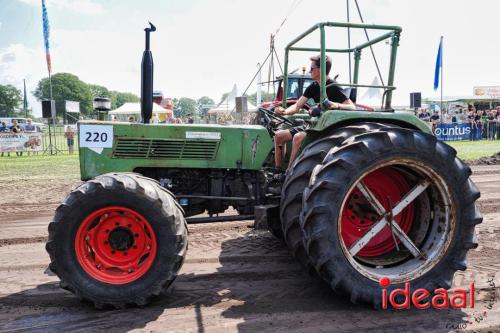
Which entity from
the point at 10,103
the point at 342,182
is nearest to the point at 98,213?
the point at 342,182

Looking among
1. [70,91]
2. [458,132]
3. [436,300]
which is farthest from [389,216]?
[70,91]

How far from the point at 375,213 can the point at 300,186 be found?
2.75ft

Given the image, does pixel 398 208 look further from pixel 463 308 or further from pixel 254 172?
pixel 254 172

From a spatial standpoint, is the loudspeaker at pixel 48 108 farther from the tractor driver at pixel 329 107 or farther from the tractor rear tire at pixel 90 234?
the tractor rear tire at pixel 90 234

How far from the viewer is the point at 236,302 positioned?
3.73m

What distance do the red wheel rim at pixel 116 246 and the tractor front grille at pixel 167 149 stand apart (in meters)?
0.98

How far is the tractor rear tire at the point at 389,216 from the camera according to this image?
11.1ft

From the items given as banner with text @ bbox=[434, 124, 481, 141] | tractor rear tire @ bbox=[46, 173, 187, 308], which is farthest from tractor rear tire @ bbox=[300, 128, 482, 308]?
banner with text @ bbox=[434, 124, 481, 141]

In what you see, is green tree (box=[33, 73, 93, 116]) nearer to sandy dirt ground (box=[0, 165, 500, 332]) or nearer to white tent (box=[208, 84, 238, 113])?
white tent (box=[208, 84, 238, 113])

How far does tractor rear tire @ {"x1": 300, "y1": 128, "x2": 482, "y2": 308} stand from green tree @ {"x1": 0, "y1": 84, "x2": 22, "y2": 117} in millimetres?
107042

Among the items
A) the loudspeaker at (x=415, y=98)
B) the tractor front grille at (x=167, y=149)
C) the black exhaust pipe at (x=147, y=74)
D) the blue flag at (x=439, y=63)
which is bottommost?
the tractor front grille at (x=167, y=149)

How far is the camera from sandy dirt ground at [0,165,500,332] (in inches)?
129

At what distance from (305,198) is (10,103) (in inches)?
4292

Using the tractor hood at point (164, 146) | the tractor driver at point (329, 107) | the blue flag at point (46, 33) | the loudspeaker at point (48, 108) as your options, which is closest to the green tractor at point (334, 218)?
the tractor driver at point (329, 107)
